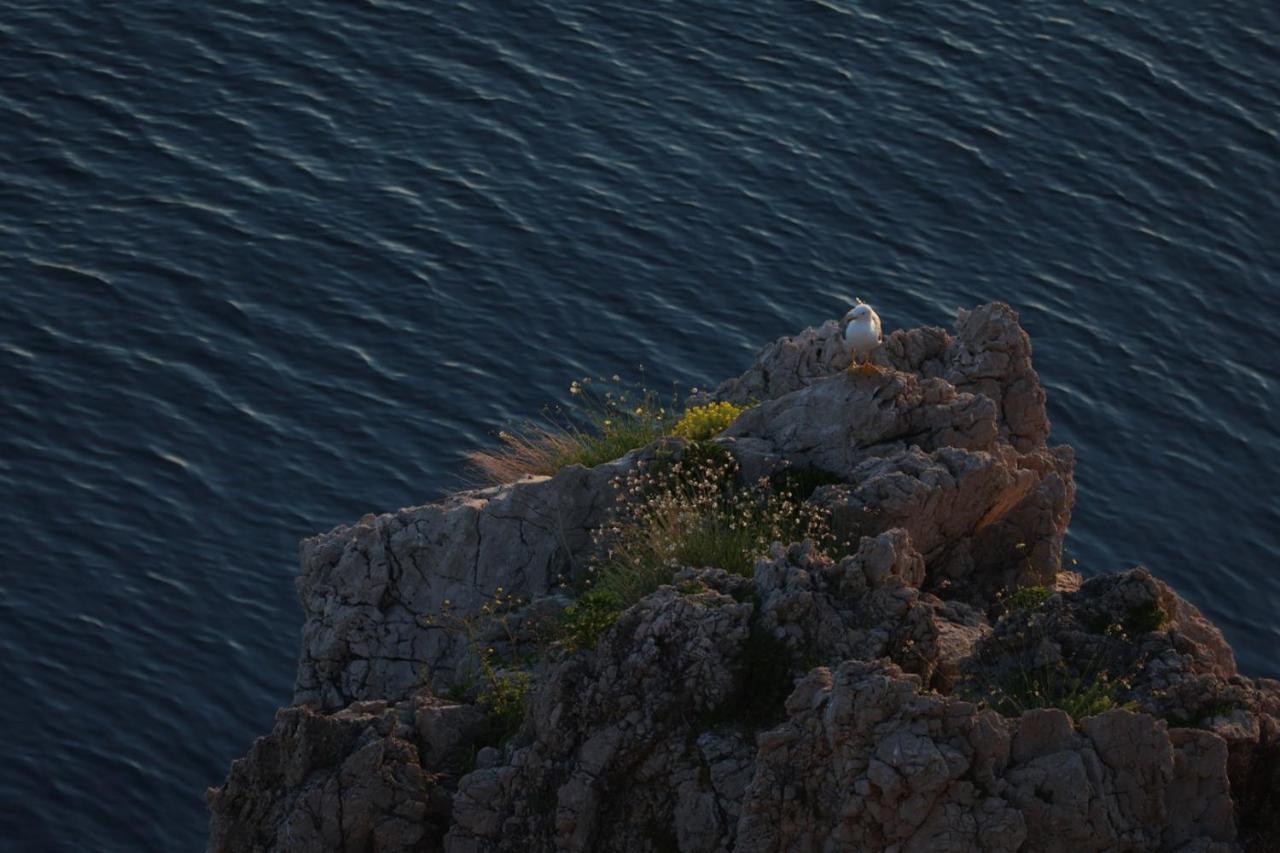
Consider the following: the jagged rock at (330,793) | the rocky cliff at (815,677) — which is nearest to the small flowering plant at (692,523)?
the rocky cliff at (815,677)

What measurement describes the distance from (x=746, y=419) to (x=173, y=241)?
18.9 m

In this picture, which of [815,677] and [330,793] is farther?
[330,793]

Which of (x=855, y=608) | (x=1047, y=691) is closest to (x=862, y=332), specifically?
(x=855, y=608)

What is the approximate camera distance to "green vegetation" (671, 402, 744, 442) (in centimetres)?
2481

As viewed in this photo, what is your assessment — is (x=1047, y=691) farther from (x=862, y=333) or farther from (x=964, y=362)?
(x=964, y=362)

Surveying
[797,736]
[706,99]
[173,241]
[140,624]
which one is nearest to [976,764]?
[797,736]

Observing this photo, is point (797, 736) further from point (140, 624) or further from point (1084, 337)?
point (1084, 337)

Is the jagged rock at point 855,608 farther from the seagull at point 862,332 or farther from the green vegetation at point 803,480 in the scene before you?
the seagull at point 862,332

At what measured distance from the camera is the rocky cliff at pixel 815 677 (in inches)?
663

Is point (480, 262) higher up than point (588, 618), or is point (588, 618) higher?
point (588, 618)

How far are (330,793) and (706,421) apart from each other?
781 cm

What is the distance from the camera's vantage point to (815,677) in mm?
17422

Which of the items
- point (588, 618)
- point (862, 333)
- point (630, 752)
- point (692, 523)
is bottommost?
point (630, 752)

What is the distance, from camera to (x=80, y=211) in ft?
130
